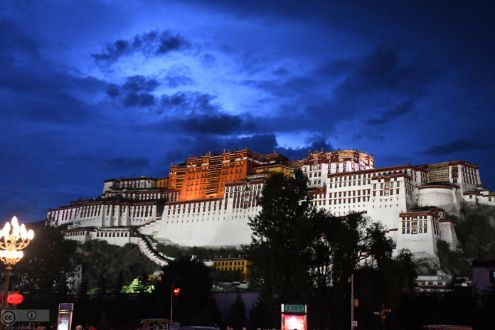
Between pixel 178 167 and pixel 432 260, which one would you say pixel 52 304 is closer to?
pixel 432 260

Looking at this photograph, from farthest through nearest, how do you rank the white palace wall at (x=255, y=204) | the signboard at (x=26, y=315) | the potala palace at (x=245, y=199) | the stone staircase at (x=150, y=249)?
the stone staircase at (x=150, y=249) < the white palace wall at (x=255, y=204) < the potala palace at (x=245, y=199) < the signboard at (x=26, y=315)

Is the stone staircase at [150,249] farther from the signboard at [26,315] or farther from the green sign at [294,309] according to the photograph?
the signboard at [26,315]

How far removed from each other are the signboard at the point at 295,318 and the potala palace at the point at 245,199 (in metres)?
59.9

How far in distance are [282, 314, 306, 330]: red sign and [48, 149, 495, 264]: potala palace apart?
59966 millimetres

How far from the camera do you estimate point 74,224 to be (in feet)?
421

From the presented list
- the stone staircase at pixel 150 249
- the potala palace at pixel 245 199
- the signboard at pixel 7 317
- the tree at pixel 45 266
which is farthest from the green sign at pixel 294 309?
the stone staircase at pixel 150 249

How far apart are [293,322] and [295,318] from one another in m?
0.17

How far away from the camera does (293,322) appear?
81.0ft

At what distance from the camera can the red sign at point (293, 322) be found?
80.7 feet

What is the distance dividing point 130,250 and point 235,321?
57.2 meters

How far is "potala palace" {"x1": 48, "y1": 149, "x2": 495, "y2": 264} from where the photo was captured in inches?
3676

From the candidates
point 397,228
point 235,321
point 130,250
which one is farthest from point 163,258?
point 235,321

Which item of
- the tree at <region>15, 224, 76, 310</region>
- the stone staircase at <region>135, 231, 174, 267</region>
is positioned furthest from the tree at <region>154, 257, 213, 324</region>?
the stone staircase at <region>135, 231, 174, 267</region>

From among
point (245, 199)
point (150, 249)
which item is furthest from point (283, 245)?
point (150, 249)
